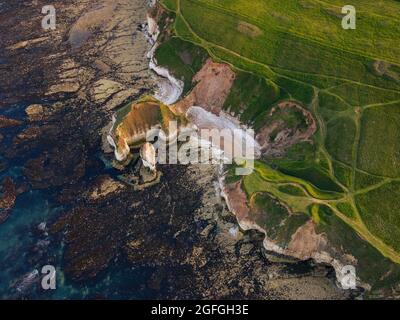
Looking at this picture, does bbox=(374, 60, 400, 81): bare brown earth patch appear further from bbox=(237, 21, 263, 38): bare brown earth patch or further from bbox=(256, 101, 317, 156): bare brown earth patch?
bbox=(237, 21, 263, 38): bare brown earth patch

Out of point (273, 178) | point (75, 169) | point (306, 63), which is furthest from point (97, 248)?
point (306, 63)

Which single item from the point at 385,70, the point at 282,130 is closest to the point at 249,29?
the point at 282,130

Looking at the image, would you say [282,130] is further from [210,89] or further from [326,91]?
[210,89]

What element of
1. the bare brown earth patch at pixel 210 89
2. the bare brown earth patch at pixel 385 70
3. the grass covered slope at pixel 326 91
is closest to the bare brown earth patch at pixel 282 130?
the grass covered slope at pixel 326 91

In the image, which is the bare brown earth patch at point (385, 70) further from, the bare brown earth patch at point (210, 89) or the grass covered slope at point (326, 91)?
the bare brown earth patch at point (210, 89)

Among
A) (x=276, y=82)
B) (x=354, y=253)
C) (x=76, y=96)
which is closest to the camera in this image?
(x=354, y=253)

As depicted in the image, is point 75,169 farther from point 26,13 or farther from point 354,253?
point 26,13
